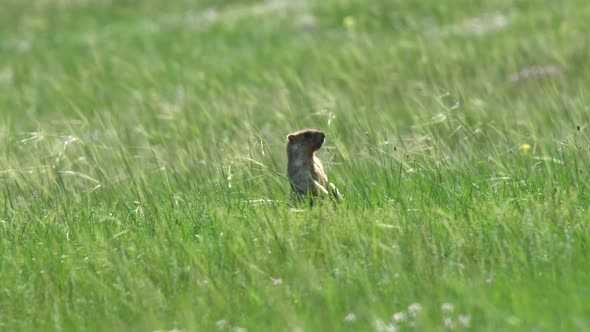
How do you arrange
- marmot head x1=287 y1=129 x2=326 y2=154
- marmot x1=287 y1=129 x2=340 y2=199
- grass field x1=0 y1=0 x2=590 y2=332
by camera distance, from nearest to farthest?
grass field x1=0 y1=0 x2=590 y2=332 < marmot x1=287 y1=129 x2=340 y2=199 < marmot head x1=287 y1=129 x2=326 y2=154

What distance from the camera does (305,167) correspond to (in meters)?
5.84

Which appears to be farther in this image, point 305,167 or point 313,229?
point 305,167

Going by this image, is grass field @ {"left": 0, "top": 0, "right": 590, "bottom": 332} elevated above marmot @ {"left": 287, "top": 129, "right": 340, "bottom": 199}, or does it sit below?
below

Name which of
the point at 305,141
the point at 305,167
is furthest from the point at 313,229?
the point at 305,141

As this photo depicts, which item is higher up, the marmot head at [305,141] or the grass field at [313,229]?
the marmot head at [305,141]

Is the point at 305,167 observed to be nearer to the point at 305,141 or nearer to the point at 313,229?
the point at 305,141

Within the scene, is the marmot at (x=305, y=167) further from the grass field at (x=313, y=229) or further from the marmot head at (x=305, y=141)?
the grass field at (x=313, y=229)

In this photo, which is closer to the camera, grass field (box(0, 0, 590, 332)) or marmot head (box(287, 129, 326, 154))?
grass field (box(0, 0, 590, 332))

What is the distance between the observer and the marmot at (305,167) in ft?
19.0

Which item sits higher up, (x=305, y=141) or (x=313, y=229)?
(x=305, y=141)

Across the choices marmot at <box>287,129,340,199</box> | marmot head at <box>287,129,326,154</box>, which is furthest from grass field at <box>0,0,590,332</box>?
marmot head at <box>287,129,326,154</box>

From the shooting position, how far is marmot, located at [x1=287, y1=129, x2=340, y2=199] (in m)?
5.78

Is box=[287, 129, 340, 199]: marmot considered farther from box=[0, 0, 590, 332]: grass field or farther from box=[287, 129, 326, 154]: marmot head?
box=[0, 0, 590, 332]: grass field

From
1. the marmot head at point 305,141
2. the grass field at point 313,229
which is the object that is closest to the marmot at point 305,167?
the marmot head at point 305,141
